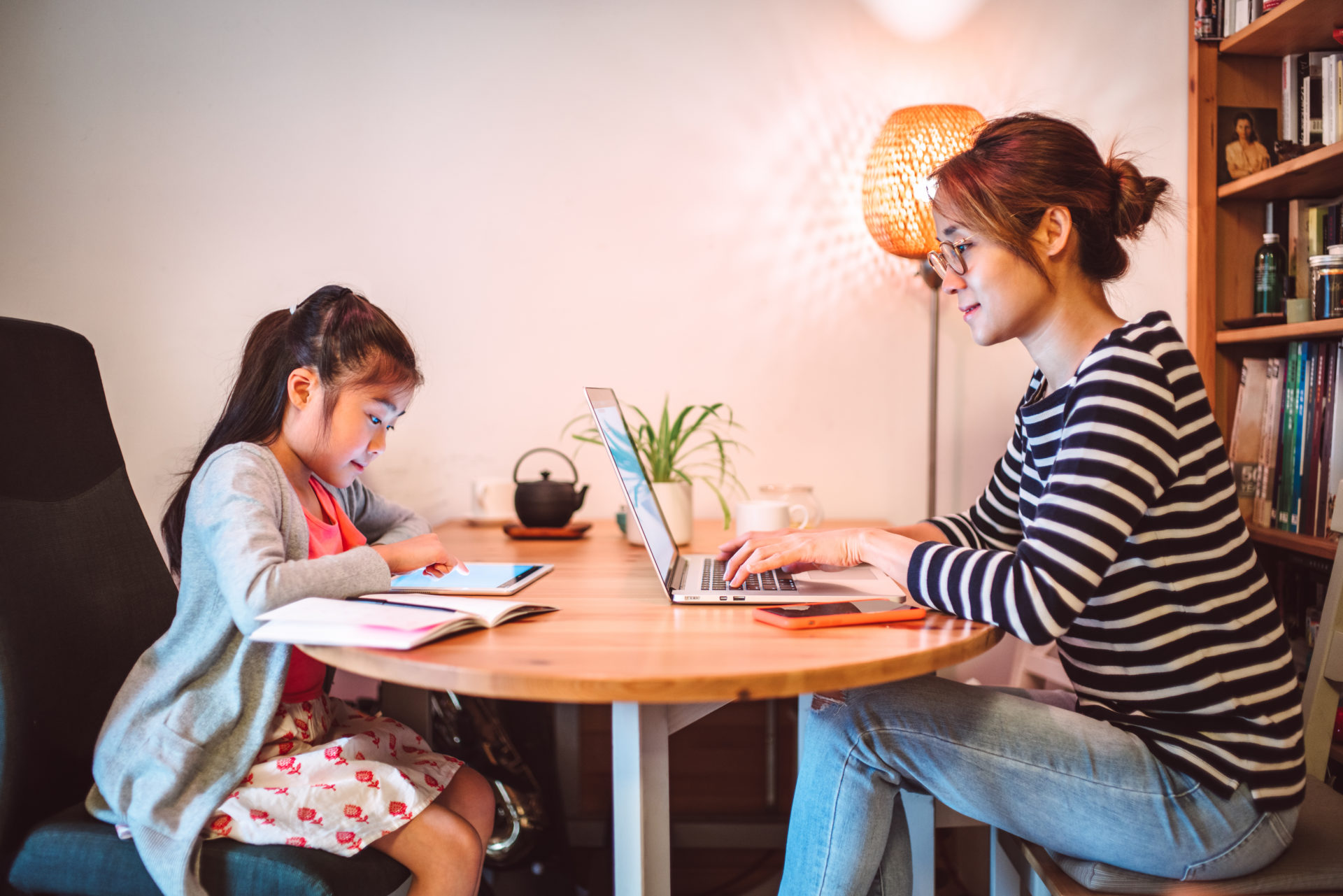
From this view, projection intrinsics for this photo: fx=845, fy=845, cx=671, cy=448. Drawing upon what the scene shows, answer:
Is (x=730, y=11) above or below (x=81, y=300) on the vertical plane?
above

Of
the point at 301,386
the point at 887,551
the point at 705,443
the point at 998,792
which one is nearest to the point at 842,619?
the point at 887,551

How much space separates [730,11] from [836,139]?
39 centimetres

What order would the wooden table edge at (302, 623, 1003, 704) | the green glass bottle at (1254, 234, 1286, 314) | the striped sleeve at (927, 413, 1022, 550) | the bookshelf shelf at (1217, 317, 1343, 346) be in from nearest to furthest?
the wooden table edge at (302, 623, 1003, 704)
the striped sleeve at (927, 413, 1022, 550)
the bookshelf shelf at (1217, 317, 1343, 346)
the green glass bottle at (1254, 234, 1286, 314)

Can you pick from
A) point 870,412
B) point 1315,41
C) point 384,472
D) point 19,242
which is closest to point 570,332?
point 384,472

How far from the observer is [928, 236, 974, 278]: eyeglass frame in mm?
1119

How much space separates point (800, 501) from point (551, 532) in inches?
20.3

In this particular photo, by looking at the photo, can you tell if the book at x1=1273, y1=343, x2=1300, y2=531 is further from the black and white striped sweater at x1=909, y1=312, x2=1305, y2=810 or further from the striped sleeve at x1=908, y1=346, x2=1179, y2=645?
the striped sleeve at x1=908, y1=346, x2=1179, y2=645

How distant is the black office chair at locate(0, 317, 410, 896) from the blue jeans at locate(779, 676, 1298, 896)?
0.52 meters

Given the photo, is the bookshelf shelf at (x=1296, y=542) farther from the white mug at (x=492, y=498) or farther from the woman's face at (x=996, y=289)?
the white mug at (x=492, y=498)

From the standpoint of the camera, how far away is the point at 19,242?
1963mm

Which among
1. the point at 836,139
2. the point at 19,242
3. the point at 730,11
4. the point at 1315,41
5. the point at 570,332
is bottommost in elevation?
the point at 570,332

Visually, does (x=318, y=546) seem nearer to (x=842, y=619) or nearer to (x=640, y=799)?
(x=640, y=799)

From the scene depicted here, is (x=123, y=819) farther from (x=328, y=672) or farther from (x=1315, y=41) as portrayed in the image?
(x=1315, y=41)

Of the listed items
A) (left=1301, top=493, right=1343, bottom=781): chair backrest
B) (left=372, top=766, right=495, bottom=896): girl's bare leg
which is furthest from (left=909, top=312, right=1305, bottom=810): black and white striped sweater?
(left=372, top=766, right=495, bottom=896): girl's bare leg
